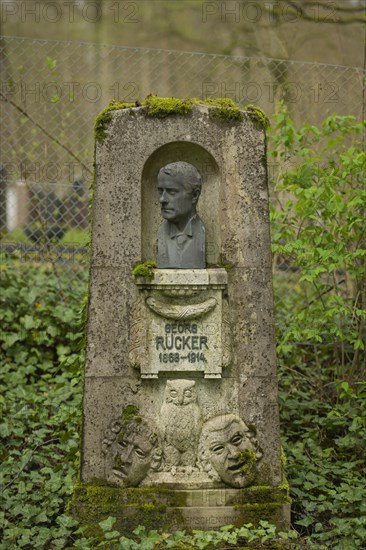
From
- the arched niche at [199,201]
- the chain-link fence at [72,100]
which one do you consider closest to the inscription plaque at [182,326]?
the arched niche at [199,201]

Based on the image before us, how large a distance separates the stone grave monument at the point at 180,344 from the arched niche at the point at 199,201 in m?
0.04

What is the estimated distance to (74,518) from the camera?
5055 millimetres

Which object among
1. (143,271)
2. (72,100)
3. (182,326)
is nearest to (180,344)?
(182,326)

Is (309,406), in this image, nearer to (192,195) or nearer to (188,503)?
(188,503)

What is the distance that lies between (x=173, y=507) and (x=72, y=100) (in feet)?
15.6

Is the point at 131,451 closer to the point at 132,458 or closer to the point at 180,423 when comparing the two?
the point at 132,458

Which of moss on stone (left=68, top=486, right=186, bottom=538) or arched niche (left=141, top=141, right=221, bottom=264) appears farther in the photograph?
arched niche (left=141, top=141, right=221, bottom=264)

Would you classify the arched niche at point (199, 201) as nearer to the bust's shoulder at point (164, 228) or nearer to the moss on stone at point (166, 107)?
the bust's shoulder at point (164, 228)

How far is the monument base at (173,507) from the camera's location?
16.5 feet

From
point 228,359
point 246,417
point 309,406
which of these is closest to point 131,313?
point 228,359

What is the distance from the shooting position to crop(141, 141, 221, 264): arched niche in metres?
5.25

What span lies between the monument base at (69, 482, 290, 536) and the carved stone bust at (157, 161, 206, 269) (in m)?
1.45

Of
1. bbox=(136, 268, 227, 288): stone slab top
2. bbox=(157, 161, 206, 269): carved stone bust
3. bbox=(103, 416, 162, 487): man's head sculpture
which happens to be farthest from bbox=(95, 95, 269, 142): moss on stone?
bbox=(103, 416, 162, 487): man's head sculpture

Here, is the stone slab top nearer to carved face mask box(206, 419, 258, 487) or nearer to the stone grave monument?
the stone grave monument
